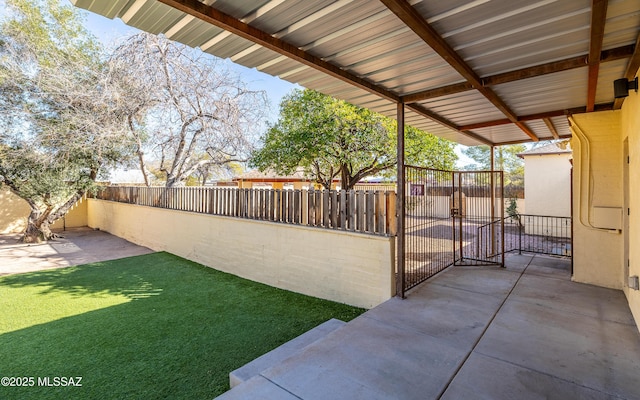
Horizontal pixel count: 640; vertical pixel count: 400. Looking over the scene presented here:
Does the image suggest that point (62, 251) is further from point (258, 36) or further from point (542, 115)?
point (542, 115)

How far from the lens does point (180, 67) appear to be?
1156 centimetres

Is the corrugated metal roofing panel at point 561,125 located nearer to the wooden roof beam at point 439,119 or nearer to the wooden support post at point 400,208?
the wooden roof beam at point 439,119

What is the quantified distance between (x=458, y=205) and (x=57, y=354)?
6376 millimetres

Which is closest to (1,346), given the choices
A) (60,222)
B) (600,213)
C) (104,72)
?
(600,213)

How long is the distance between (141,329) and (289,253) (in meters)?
2.69

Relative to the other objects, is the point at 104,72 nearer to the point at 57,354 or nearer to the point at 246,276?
the point at 246,276

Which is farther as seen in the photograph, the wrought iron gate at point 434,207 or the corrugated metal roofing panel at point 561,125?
the corrugated metal roofing panel at point 561,125

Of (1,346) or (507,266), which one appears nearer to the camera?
(1,346)

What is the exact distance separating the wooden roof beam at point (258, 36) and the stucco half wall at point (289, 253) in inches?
93.2

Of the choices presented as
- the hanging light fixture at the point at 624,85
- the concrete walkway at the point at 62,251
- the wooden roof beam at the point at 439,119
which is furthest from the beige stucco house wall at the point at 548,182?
the concrete walkway at the point at 62,251

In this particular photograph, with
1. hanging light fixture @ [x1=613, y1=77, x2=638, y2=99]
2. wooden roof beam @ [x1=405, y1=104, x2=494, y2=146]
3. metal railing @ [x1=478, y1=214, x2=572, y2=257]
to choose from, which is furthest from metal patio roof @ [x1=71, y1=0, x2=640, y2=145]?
metal railing @ [x1=478, y1=214, x2=572, y2=257]

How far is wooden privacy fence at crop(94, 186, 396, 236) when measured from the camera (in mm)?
4688

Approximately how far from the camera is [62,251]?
9914mm

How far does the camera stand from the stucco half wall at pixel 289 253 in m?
4.66
